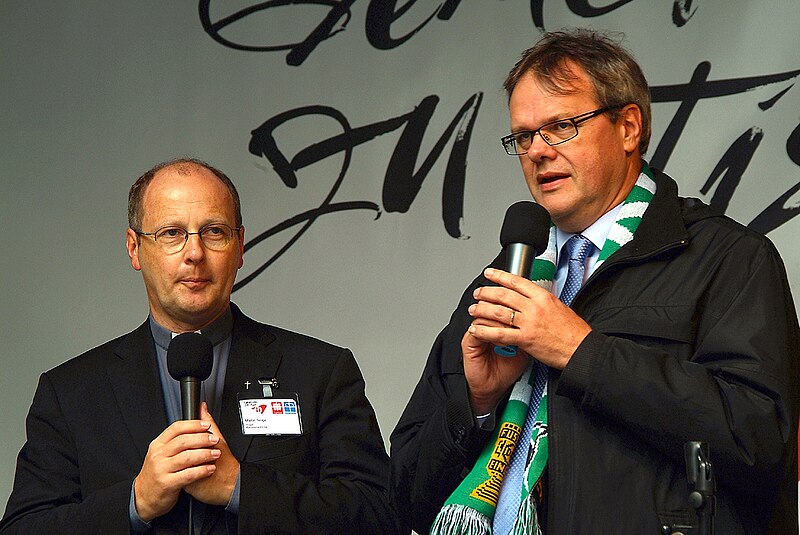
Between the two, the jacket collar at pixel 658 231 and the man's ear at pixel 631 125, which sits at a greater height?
the man's ear at pixel 631 125

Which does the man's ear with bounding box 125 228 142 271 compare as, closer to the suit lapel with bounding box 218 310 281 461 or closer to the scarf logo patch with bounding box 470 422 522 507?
the suit lapel with bounding box 218 310 281 461

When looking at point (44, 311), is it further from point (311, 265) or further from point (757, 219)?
point (757, 219)

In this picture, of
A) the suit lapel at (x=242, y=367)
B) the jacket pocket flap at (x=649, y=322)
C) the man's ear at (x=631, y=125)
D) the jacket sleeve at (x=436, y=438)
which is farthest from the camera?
the suit lapel at (x=242, y=367)

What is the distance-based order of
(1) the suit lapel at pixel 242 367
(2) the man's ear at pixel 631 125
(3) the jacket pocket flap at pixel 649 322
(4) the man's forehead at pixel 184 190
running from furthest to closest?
(4) the man's forehead at pixel 184 190
(1) the suit lapel at pixel 242 367
(2) the man's ear at pixel 631 125
(3) the jacket pocket flap at pixel 649 322

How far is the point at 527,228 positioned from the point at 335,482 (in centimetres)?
88

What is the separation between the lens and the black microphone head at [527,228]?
2.31 m

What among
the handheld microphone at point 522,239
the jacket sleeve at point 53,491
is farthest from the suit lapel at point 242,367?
the handheld microphone at point 522,239

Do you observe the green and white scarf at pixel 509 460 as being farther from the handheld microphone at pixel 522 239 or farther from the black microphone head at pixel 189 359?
the black microphone head at pixel 189 359

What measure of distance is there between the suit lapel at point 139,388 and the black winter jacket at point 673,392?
838 millimetres

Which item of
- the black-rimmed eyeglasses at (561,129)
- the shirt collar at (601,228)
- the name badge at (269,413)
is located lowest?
the name badge at (269,413)

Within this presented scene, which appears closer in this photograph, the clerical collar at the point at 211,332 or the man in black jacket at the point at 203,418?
the man in black jacket at the point at 203,418

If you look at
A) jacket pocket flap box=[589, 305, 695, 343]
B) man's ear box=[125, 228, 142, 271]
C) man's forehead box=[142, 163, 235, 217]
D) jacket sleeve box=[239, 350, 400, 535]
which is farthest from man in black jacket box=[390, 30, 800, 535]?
man's ear box=[125, 228, 142, 271]

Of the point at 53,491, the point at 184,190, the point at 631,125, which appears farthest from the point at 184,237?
the point at 631,125

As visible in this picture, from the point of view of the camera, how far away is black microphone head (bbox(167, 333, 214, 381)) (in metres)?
2.55
